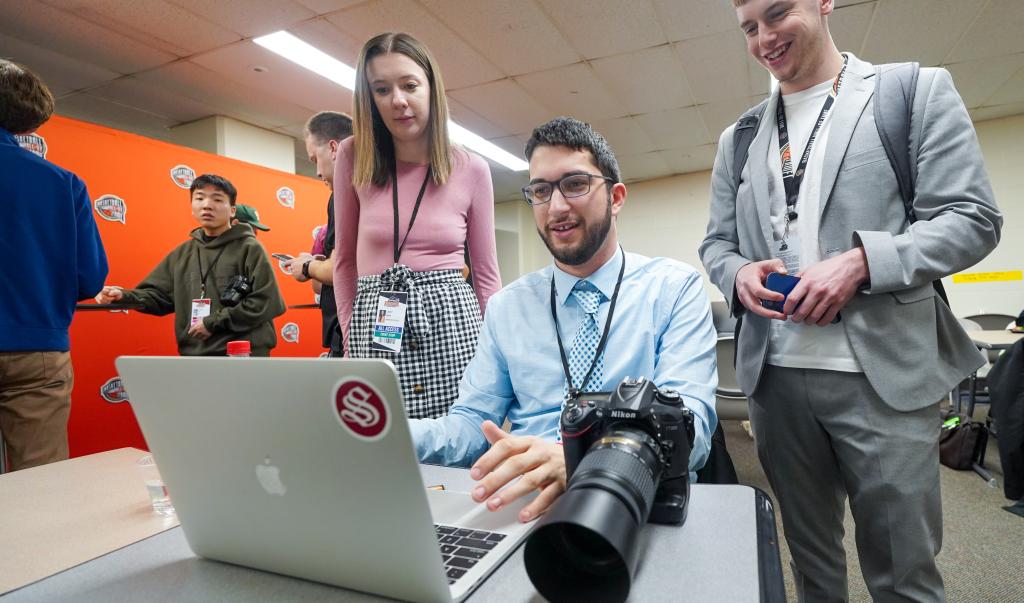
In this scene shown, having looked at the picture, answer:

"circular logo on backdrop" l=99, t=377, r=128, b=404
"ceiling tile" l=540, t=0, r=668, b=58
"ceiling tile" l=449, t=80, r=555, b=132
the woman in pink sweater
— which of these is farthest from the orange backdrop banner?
"ceiling tile" l=540, t=0, r=668, b=58

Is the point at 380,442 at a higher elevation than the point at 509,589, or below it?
higher

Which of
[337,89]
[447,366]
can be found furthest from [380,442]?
[337,89]

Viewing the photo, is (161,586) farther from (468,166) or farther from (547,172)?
(468,166)

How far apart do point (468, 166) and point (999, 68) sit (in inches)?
207

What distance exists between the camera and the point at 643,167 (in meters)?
7.32

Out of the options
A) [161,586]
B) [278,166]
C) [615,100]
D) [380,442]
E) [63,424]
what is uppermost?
[615,100]

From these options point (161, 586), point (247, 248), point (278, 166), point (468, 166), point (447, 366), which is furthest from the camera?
point (278, 166)

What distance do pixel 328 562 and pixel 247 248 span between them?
93.6 inches

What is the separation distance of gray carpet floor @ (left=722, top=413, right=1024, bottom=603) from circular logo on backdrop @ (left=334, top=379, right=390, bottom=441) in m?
1.49

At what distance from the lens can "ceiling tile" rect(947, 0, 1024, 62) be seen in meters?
3.48

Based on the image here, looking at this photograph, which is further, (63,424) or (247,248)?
(247,248)

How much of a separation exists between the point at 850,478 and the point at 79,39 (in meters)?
4.90

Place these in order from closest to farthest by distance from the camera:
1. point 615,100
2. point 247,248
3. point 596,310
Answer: point 596,310
point 247,248
point 615,100

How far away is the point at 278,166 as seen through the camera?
569 centimetres
